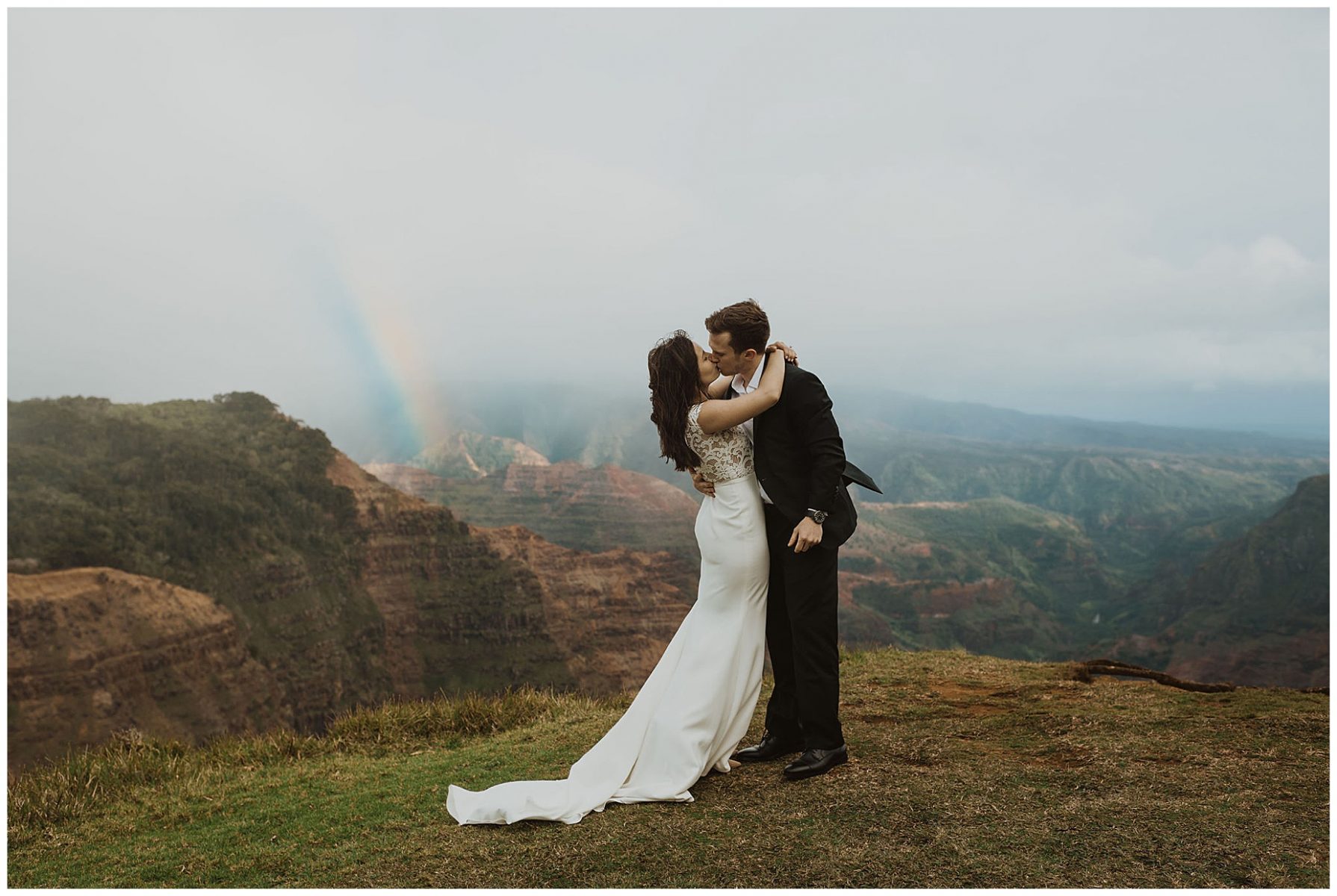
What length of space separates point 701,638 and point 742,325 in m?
1.59

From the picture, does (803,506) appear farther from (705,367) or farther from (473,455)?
(473,455)

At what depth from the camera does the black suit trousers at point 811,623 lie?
15.5ft

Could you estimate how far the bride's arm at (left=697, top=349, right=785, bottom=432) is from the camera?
4480 mm

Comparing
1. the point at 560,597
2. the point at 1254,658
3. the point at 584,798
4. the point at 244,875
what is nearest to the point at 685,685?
the point at 584,798

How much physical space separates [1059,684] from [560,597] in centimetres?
4853

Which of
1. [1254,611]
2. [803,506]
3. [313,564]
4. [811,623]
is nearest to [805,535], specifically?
[803,506]

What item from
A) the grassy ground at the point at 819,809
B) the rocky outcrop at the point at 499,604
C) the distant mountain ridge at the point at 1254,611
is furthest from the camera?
the distant mountain ridge at the point at 1254,611

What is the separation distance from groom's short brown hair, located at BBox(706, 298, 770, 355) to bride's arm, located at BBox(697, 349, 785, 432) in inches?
5.2

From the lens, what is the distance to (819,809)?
4.25 metres

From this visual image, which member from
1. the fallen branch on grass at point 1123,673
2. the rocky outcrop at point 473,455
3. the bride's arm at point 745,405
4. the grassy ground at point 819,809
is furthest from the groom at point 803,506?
the rocky outcrop at point 473,455

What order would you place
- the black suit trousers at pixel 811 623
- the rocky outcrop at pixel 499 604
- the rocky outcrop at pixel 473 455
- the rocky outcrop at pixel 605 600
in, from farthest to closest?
1. the rocky outcrop at pixel 473 455
2. the rocky outcrop at pixel 605 600
3. the rocky outcrop at pixel 499 604
4. the black suit trousers at pixel 811 623

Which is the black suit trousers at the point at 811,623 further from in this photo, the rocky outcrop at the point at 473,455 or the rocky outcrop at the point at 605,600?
the rocky outcrop at the point at 473,455

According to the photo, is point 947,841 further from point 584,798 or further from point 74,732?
point 74,732

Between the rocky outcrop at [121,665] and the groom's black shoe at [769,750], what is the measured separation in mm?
36353
